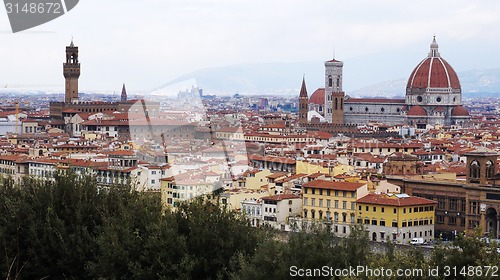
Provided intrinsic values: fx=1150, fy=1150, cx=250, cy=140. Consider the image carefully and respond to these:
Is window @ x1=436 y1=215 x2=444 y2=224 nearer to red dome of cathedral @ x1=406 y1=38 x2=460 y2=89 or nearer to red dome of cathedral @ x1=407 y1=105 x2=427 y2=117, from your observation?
red dome of cathedral @ x1=407 y1=105 x2=427 y2=117

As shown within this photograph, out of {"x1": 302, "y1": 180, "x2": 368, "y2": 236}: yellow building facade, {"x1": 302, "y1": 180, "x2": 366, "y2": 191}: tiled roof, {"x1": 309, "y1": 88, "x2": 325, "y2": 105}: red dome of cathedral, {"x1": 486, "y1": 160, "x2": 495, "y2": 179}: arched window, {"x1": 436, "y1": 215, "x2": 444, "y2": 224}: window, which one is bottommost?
{"x1": 436, "y1": 215, "x2": 444, "y2": 224}: window

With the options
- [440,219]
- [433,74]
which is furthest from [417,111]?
[440,219]

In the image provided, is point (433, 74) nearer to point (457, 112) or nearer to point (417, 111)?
point (417, 111)

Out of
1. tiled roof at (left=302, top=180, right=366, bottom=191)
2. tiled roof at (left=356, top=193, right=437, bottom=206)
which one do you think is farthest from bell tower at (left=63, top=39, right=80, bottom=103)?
tiled roof at (left=356, top=193, right=437, bottom=206)

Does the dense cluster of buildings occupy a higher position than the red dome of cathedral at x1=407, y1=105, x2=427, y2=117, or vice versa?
the red dome of cathedral at x1=407, y1=105, x2=427, y2=117

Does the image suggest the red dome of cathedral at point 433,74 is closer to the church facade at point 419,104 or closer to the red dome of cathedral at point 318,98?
the church facade at point 419,104

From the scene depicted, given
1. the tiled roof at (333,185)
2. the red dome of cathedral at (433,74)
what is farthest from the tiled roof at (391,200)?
the red dome of cathedral at (433,74)
